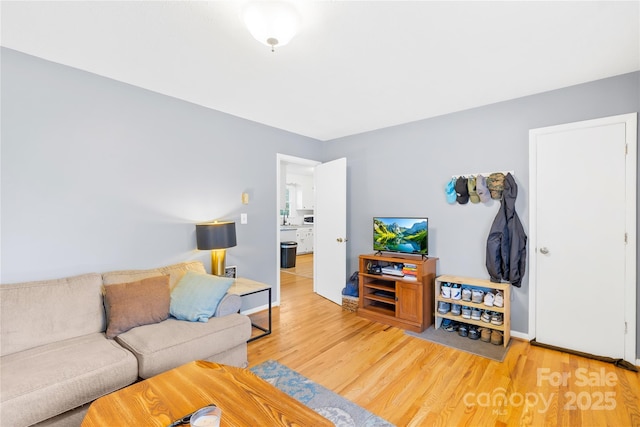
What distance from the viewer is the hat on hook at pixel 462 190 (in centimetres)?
317

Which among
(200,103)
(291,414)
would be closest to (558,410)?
(291,414)

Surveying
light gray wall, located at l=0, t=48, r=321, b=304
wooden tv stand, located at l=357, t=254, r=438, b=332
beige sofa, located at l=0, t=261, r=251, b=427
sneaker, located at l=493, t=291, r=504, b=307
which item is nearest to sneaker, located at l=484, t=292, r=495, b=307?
sneaker, located at l=493, t=291, r=504, b=307

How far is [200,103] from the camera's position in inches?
121

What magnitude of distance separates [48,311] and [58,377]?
2.10 ft

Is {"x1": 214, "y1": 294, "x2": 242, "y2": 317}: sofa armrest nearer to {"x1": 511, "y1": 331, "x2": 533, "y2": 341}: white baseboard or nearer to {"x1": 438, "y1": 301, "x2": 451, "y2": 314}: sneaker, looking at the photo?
{"x1": 438, "y1": 301, "x2": 451, "y2": 314}: sneaker

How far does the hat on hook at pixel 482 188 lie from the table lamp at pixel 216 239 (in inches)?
106

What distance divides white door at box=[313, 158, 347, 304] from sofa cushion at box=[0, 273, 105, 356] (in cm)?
273

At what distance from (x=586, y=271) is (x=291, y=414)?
2930 millimetres

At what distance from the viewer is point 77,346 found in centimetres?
183

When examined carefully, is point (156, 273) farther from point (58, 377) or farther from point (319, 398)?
point (319, 398)

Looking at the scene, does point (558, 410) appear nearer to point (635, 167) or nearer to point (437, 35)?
point (635, 167)

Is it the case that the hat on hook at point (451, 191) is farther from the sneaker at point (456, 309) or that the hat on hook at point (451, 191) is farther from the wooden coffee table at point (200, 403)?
the wooden coffee table at point (200, 403)

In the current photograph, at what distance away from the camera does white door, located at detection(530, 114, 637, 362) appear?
7.90ft

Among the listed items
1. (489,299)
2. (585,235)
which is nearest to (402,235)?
(489,299)
